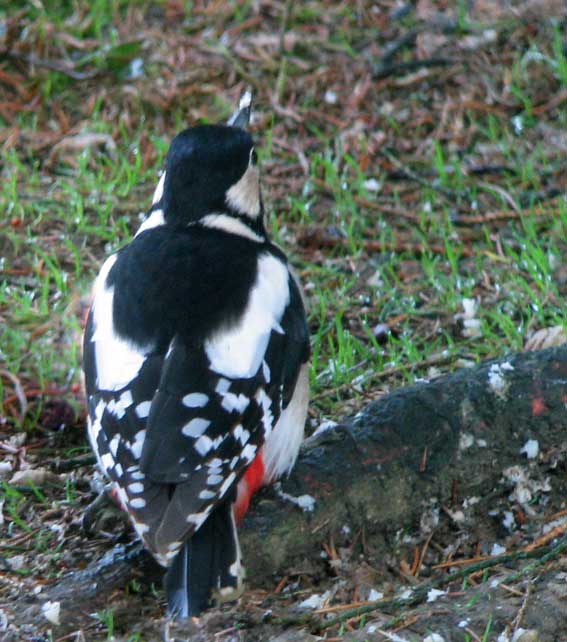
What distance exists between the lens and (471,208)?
5926 millimetres

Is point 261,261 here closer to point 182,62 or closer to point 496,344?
point 496,344

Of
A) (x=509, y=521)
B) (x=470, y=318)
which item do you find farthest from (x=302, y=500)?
A: (x=470, y=318)

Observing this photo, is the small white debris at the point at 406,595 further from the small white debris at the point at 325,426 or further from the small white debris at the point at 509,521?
the small white debris at the point at 325,426

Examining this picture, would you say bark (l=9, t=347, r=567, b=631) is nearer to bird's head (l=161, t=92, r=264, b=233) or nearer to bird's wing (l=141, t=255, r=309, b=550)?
bird's wing (l=141, t=255, r=309, b=550)

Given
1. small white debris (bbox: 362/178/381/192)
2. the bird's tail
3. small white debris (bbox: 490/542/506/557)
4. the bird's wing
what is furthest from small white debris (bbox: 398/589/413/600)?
small white debris (bbox: 362/178/381/192)

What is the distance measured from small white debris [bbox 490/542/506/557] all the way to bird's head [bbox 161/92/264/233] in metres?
1.37

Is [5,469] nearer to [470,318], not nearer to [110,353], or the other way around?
[110,353]

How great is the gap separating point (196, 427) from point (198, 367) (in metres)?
0.21

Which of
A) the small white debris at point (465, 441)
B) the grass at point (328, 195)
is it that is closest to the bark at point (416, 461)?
the small white debris at point (465, 441)

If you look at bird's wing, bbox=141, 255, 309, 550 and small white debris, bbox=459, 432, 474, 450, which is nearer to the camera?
bird's wing, bbox=141, 255, 309, 550

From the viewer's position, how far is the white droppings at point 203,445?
3375mm

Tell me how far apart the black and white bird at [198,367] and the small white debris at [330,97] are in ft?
7.59

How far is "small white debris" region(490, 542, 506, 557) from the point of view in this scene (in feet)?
12.5

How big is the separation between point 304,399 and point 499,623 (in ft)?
3.34
